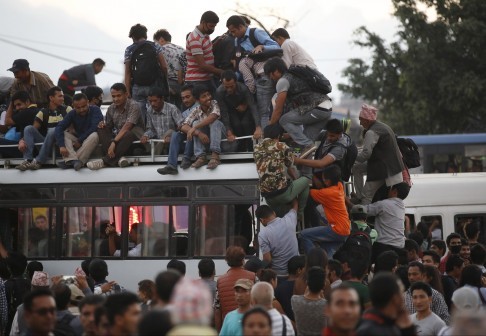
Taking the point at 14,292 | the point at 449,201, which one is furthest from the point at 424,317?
the point at 449,201

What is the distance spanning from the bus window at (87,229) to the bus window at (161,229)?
12.8 inches

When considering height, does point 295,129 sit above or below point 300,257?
above

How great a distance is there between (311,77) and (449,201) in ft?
29.4

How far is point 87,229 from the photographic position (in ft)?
56.4

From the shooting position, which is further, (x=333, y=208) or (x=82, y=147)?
(x=82, y=147)

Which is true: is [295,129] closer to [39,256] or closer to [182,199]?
A: [182,199]

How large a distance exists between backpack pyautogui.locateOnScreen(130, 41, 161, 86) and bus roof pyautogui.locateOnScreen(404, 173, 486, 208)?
792 centimetres

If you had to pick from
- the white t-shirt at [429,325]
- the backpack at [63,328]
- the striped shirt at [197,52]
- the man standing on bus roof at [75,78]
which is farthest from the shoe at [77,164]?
the white t-shirt at [429,325]

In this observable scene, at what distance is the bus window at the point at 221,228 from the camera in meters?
16.0

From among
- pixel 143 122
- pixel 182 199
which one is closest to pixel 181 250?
pixel 182 199

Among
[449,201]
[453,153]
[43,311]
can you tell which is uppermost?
[453,153]

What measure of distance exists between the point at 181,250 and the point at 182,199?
2.25 feet

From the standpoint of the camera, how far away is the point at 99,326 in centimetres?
851

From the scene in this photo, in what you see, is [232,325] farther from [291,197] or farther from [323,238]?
[291,197]
